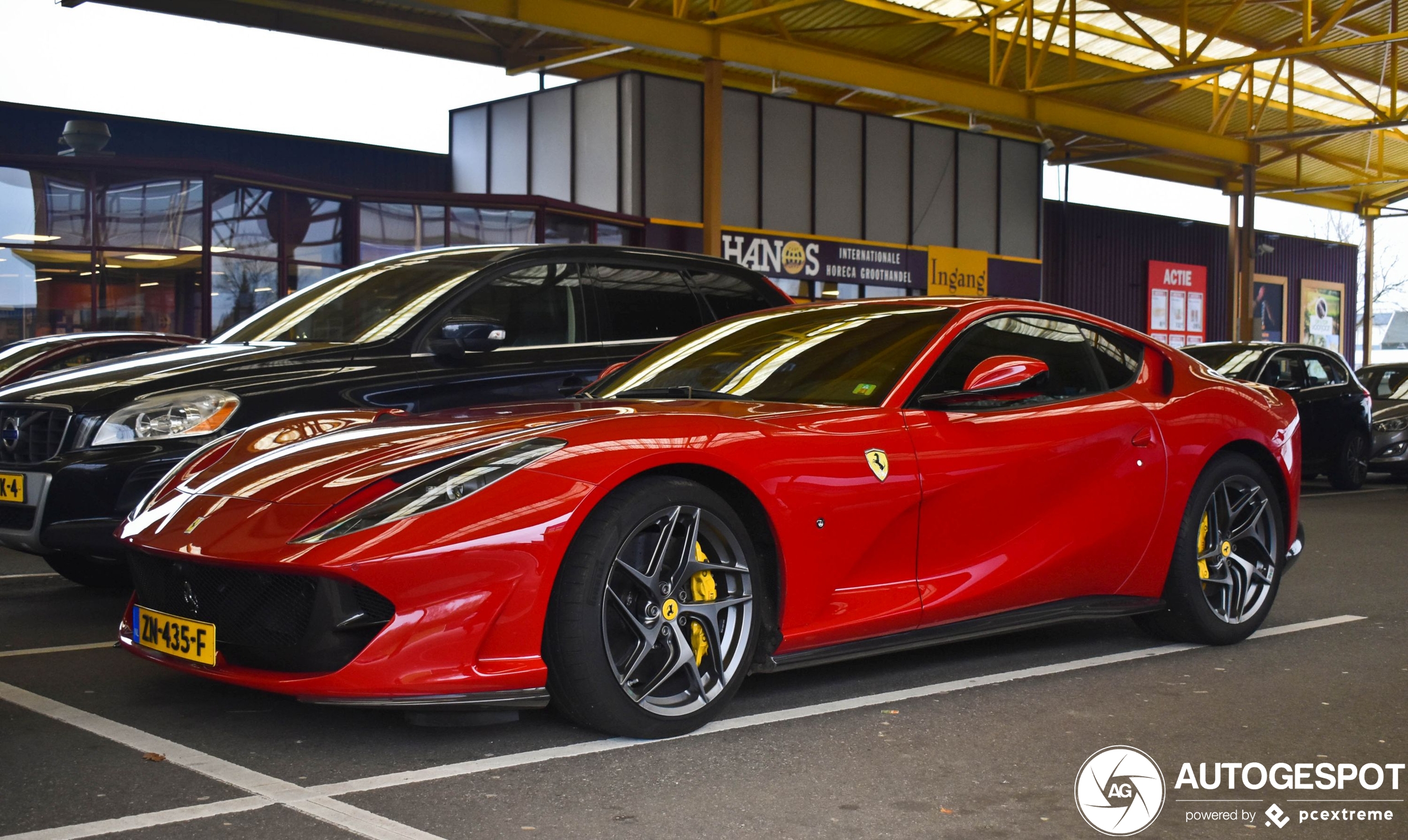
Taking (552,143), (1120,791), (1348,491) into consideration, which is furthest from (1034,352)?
(552,143)

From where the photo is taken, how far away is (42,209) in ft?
52.9

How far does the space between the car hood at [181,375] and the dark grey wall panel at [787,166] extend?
18.5 meters

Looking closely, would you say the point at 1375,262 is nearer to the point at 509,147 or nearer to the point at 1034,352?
the point at 509,147

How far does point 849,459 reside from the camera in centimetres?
407

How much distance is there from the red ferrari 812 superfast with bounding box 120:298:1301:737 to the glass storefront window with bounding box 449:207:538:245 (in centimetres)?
1495

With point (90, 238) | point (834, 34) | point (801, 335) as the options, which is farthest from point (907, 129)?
point (801, 335)

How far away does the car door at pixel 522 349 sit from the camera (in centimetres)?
616

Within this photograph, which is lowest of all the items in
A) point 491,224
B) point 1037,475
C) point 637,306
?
point 1037,475

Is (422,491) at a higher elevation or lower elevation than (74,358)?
lower

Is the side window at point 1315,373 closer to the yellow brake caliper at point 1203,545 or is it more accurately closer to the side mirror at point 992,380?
the yellow brake caliper at point 1203,545

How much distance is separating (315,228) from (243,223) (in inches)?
52.5

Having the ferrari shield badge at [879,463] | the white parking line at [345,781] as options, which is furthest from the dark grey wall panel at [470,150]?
the ferrari shield badge at [879,463]

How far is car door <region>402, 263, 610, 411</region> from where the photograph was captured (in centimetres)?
616

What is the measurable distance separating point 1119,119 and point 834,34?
6.57 metres
